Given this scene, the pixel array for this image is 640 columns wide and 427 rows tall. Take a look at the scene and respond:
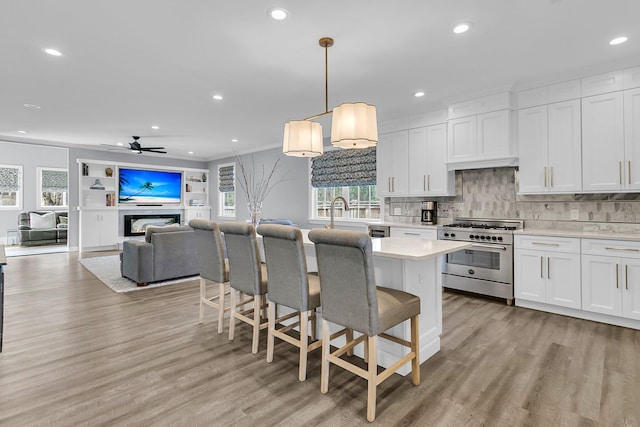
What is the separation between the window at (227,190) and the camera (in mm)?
9008

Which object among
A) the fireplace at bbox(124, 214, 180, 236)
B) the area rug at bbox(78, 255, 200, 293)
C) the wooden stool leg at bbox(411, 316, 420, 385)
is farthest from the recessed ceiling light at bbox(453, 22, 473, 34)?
the fireplace at bbox(124, 214, 180, 236)

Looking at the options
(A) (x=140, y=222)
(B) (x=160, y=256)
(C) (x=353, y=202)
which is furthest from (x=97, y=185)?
(C) (x=353, y=202)

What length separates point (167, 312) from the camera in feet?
11.9

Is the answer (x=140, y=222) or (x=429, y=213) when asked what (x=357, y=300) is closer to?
(x=429, y=213)

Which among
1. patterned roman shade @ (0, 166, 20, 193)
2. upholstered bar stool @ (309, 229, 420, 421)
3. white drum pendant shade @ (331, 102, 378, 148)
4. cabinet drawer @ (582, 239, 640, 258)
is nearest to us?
upholstered bar stool @ (309, 229, 420, 421)

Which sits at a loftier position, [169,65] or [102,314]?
[169,65]

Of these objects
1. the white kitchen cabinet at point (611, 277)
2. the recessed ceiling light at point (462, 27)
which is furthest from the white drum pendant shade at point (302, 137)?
the white kitchen cabinet at point (611, 277)

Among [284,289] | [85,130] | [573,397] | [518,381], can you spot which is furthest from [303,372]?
[85,130]

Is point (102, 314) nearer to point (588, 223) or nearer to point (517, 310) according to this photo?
point (517, 310)

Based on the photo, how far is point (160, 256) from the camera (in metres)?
4.82

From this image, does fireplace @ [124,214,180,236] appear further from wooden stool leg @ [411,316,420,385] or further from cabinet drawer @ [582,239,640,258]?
cabinet drawer @ [582,239,640,258]

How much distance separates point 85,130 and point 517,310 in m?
7.42

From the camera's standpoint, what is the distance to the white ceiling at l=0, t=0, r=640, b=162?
2371mm

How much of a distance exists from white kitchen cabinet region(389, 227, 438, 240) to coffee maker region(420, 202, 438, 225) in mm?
331
